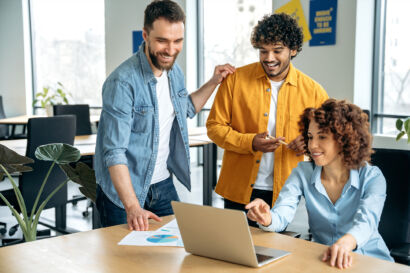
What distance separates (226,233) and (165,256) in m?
0.25

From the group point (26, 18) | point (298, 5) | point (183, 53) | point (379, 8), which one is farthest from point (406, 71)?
point (26, 18)

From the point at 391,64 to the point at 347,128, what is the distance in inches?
139

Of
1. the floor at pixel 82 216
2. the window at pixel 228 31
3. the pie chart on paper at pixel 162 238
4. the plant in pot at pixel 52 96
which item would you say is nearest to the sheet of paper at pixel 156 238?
the pie chart on paper at pixel 162 238

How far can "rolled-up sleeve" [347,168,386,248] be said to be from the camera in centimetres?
156

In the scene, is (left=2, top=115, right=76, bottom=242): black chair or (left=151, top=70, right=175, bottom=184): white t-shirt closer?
(left=151, top=70, right=175, bottom=184): white t-shirt

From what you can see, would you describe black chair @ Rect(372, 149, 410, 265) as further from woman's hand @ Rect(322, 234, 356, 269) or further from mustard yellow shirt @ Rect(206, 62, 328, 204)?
woman's hand @ Rect(322, 234, 356, 269)

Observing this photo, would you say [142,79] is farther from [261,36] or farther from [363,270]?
[363,270]

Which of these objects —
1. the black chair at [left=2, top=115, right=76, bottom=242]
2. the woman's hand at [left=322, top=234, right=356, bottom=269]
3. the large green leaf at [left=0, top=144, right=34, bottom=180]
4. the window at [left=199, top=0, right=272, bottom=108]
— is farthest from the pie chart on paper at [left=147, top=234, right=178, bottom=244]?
the window at [left=199, top=0, right=272, bottom=108]

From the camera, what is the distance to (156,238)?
65.8 inches

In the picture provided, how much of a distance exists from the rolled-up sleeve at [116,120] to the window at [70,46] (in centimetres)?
645

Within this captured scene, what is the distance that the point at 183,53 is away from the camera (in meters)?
6.98

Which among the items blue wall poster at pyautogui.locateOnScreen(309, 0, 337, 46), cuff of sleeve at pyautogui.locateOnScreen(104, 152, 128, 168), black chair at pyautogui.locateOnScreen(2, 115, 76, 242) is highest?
blue wall poster at pyautogui.locateOnScreen(309, 0, 337, 46)

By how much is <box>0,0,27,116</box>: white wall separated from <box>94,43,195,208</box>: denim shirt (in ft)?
24.6

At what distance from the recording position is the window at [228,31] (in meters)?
6.58
